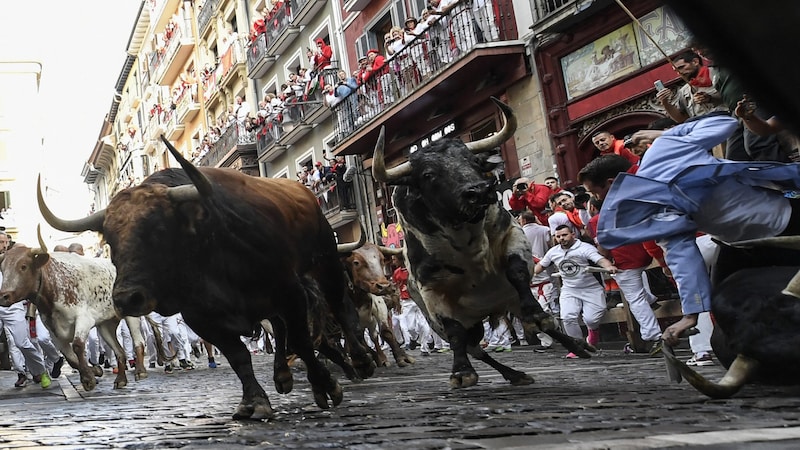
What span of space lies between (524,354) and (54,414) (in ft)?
19.6

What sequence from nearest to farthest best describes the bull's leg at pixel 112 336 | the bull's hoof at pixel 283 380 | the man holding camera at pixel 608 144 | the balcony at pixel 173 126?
the bull's hoof at pixel 283 380 → the man holding camera at pixel 608 144 → the bull's leg at pixel 112 336 → the balcony at pixel 173 126

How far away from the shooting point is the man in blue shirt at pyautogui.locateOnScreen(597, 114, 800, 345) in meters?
4.51

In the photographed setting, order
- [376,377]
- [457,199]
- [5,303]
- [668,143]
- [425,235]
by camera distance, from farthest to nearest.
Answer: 1. [5,303]
2. [376,377]
3. [425,235]
4. [457,199]
5. [668,143]

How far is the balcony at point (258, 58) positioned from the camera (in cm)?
3184

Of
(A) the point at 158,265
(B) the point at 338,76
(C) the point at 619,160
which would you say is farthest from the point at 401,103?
(A) the point at 158,265

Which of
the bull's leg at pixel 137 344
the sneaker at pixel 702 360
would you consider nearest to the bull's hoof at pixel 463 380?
the sneaker at pixel 702 360

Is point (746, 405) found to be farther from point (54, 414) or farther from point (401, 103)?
point (401, 103)

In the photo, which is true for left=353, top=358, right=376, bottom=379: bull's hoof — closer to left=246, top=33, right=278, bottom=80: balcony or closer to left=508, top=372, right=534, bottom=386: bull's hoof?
left=508, top=372, right=534, bottom=386: bull's hoof

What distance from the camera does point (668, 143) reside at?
4910 mm

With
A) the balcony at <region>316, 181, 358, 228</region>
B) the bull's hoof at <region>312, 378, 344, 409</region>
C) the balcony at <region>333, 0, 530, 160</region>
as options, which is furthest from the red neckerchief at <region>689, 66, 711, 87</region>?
the balcony at <region>316, 181, 358, 228</region>

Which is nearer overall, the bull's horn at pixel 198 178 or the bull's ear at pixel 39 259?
the bull's horn at pixel 198 178

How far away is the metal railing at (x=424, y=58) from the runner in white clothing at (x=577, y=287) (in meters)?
8.78

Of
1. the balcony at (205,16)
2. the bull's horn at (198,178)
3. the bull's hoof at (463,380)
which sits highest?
the balcony at (205,16)

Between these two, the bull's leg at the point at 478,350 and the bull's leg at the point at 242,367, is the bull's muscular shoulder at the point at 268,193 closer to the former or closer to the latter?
the bull's leg at the point at 242,367
